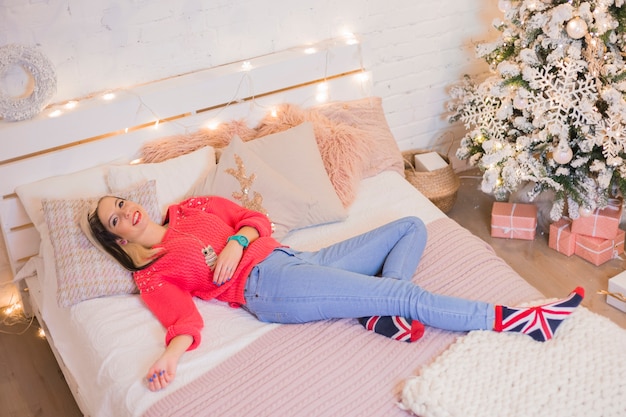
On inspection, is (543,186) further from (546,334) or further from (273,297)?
(273,297)

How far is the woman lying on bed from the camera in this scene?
1.90 m

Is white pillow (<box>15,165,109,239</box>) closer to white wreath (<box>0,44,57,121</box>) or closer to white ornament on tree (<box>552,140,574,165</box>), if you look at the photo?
white wreath (<box>0,44,57,121</box>)

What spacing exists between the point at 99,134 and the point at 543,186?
5.99ft

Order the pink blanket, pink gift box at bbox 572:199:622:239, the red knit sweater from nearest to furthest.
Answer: the pink blanket < the red knit sweater < pink gift box at bbox 572:199:622:239

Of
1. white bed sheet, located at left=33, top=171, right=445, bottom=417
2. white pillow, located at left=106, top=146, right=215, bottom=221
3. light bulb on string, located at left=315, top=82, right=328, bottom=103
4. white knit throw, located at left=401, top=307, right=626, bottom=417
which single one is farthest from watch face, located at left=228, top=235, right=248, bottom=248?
light bulb on string, located at left=315, top=82, right=328, bottom=103

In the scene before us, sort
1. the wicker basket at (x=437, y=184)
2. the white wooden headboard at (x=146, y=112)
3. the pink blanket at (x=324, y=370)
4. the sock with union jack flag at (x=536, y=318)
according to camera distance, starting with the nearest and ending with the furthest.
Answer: the pink blanket at (x=324, y=370) < the sock with union jack flag at (x=536, y=318) < the white wooden headboard at (x=146, y=112) < the wicker basket at (x=437, y=184)

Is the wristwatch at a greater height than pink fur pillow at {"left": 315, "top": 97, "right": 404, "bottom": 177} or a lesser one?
lesser

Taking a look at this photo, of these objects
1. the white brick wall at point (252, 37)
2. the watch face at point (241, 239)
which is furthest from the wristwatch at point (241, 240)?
the white brick wall at point (252, 37)

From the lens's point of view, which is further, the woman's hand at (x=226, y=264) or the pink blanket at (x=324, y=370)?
the woman's hand at (x=226, y=264)

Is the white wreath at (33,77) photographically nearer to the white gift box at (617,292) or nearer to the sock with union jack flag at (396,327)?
the sock with union jack flag at (396,327)

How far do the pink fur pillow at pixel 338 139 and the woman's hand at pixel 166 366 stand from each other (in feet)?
3.18

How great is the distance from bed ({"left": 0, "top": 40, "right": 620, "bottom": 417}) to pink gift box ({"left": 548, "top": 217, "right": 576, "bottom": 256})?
2.18 feet

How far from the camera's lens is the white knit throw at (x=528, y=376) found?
1629 millimetres

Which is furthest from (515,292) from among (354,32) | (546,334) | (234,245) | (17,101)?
(17,101)
